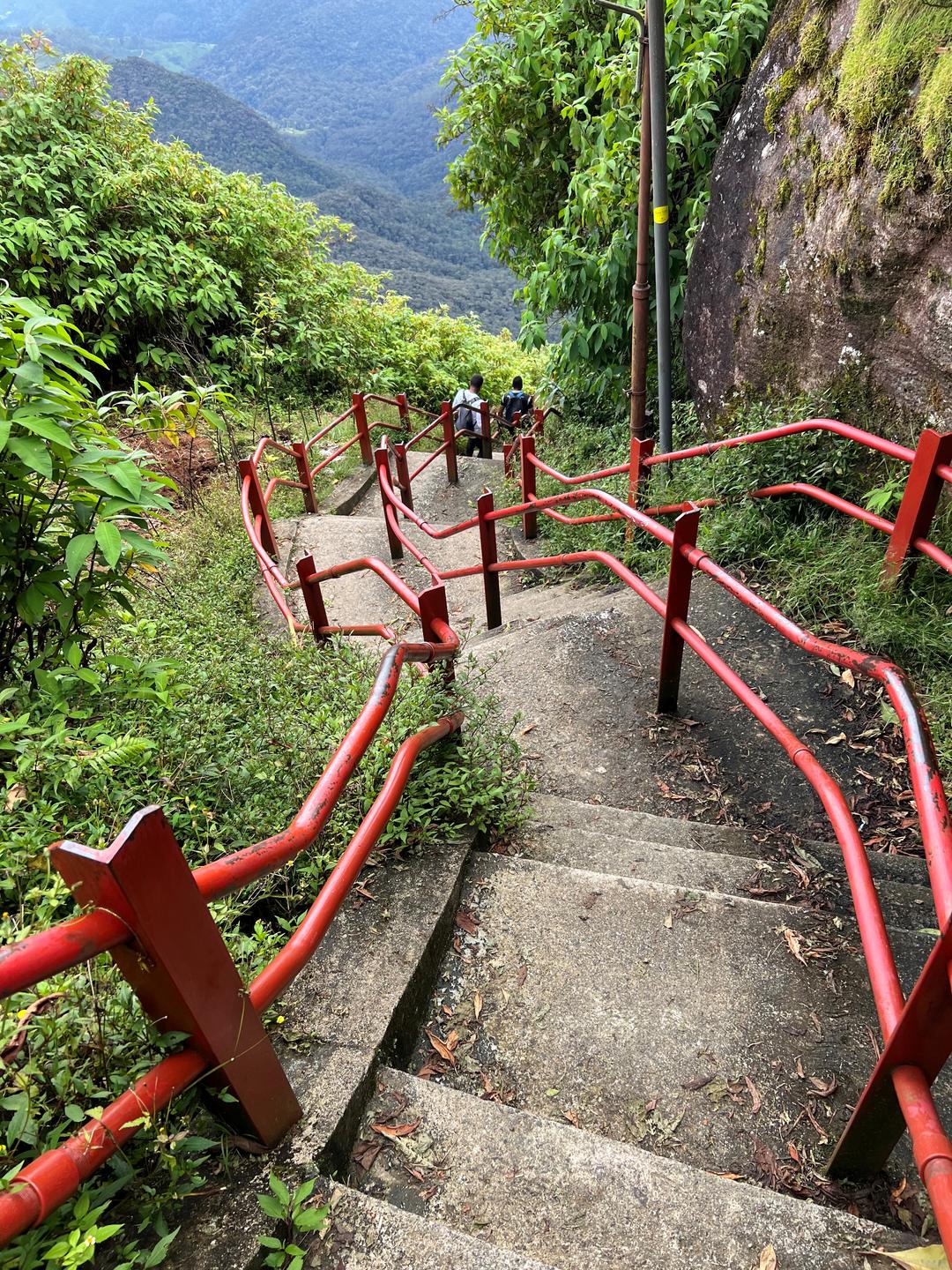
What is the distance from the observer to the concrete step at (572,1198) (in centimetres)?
134

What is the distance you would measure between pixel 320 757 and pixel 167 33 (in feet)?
770

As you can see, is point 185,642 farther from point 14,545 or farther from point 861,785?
point 861,785

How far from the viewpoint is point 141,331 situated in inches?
396

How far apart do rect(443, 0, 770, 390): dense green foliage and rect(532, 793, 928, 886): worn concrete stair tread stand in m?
5.08

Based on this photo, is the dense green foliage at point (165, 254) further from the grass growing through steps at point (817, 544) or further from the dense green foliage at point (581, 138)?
the grass growing through steps at point (817, 544)

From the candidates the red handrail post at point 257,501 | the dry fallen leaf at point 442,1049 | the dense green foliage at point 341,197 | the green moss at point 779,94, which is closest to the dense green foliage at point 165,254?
the red handrail post at point 257,501

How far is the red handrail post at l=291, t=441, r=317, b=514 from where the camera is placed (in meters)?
7.29

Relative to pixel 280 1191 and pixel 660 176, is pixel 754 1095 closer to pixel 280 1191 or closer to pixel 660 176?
pixel 280 1191

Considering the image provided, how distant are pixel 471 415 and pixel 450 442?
80.2 inches

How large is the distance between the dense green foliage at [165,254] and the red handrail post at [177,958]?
8.46 m

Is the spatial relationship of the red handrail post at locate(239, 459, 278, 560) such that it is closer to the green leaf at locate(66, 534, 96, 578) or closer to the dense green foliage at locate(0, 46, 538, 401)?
the green leaf at locate(66, 534, 96, 578)

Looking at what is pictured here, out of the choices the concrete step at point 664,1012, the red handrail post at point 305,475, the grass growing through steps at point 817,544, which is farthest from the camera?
the red handrail post at point 305,475

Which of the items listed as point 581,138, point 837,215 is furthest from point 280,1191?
point 581,138

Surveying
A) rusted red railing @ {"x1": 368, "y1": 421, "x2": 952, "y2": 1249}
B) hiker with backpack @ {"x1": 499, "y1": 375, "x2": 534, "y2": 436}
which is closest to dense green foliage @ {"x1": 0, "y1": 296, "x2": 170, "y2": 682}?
rusted red railing @ {"x1": 368, "y1": 421, "x2": 952, "y2": 1249}
